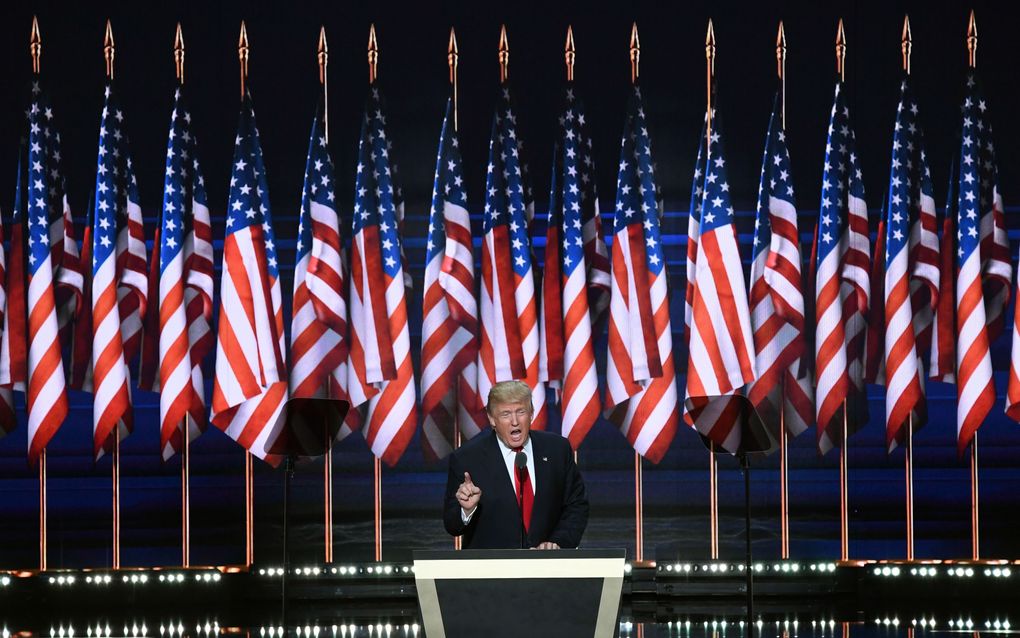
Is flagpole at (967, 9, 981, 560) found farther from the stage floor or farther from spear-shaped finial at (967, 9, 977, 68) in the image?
spear-shaped finial at (967, 9, 977, 68)

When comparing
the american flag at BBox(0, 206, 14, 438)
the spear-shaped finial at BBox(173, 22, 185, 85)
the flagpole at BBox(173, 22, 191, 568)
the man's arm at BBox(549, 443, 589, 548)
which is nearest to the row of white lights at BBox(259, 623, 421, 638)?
the flagpole at BBox(173, 22, 191, 568)

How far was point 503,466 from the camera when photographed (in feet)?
16.0

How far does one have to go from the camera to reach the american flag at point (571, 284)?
26.4 ft

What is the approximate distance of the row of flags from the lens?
7988 mm

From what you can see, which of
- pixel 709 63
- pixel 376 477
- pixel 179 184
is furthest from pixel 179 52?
→ pixel 709 63

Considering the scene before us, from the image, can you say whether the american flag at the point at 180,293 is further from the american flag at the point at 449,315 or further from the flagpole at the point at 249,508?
the american flag at the point at 449,315

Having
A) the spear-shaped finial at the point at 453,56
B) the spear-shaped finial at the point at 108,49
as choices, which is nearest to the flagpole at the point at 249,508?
the spear-shaped finial at the point at 108,49

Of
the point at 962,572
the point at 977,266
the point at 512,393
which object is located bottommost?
the point at 962,572

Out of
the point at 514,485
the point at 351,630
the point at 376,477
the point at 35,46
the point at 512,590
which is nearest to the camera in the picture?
the point at 512,590

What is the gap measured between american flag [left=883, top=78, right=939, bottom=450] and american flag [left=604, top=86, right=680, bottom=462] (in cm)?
135

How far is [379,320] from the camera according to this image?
318 inches

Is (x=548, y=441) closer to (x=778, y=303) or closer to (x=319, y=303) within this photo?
(x=319, y=303)

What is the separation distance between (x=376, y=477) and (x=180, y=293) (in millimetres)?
1736

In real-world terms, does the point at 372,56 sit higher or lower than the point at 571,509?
higher
